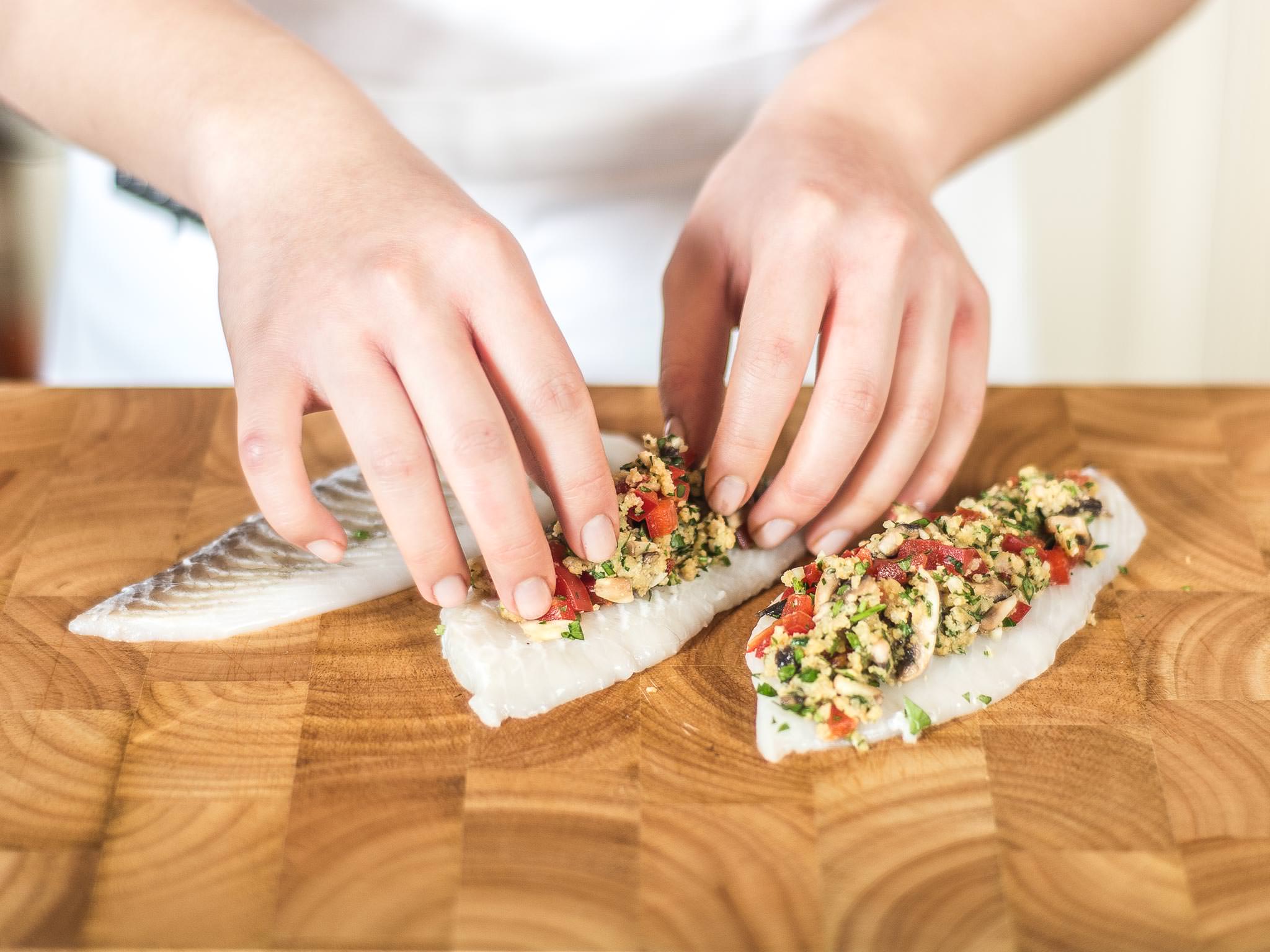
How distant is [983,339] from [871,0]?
85 cm

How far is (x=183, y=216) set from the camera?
2129 millimetres

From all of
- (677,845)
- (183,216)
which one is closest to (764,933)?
(677,845)

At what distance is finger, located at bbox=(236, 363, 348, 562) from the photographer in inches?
51.9

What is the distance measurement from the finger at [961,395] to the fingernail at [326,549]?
0.83 meters

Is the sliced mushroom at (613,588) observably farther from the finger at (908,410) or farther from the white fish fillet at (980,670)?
the finger at (908,410)

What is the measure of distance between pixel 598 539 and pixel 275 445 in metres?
0.39

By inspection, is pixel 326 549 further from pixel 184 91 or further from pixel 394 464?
pixel 184 91

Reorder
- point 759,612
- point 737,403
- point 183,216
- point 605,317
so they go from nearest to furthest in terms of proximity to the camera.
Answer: point 737,403 < point 759,612 < point 183,216 < point 605,317

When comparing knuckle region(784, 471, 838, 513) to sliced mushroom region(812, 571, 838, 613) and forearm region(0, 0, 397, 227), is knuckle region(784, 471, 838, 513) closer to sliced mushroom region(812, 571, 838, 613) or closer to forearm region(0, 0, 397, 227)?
sliced mushroom region(812, 571, 838, 613)

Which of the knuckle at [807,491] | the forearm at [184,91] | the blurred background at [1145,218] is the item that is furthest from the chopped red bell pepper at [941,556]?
the blurred background at [1145,218]

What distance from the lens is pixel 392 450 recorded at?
130 centimetres

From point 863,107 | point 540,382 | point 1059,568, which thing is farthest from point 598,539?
point 863,107

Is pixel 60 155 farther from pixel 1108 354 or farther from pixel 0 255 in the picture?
pixel 1108 354

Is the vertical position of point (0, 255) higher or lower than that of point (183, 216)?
lower
